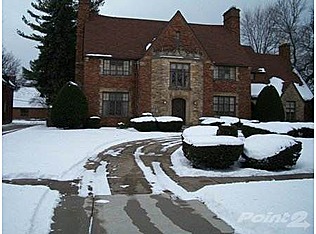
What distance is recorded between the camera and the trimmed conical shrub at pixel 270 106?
1172 inches

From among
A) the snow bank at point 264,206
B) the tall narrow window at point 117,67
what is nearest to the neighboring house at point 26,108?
the tall narrow window at point 117,67

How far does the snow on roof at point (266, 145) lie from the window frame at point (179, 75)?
17.8 m

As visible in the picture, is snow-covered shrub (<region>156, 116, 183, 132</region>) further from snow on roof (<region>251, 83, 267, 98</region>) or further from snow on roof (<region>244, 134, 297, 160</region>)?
snow on roof (<region>244, 134, 297, 160</region>)

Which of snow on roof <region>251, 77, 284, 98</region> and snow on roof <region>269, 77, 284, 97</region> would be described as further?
snow on roof <region>269, 77, 284, 97</region>

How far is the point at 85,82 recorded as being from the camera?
96.5ft

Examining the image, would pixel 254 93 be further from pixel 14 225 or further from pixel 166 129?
pixel 14 225

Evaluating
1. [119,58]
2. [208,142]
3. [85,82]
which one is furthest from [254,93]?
[208,142]

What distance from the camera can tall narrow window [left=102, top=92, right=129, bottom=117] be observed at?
1170 inches

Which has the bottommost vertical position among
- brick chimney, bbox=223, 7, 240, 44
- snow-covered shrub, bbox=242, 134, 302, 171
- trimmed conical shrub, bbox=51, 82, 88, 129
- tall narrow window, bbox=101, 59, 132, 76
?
snow-covered shrub, bbox=242, 134, 302, 171

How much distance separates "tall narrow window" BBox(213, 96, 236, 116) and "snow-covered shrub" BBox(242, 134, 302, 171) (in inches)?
751

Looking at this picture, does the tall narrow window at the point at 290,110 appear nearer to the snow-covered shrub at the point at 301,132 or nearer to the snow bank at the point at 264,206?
the snow-covered shrub at the point at 301,132

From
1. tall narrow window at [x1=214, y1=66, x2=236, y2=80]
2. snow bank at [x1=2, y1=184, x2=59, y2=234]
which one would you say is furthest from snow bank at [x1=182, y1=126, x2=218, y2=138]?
tall narrow window at [x1=214, y1=66, x2=236, y2=80]

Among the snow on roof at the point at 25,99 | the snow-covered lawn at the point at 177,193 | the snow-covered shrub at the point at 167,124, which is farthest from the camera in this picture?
the snow on roof at the point at 25,99

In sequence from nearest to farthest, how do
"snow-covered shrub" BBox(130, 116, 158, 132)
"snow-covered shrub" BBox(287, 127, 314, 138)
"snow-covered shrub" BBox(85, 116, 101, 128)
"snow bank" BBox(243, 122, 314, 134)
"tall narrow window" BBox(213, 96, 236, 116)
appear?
1. "snow-covered shrub" BBox(287, 127, 314, 138)
2. "snow bank" BBox(243, 122, 314, 134)
3. "snow-covered shrub" BBox(130, 116, 158, 132)
4. "snow-covered shrub" BBox(85, 116, 101, 128)
5. "tall narrow window" BBox(213, 96, 236, 116)
